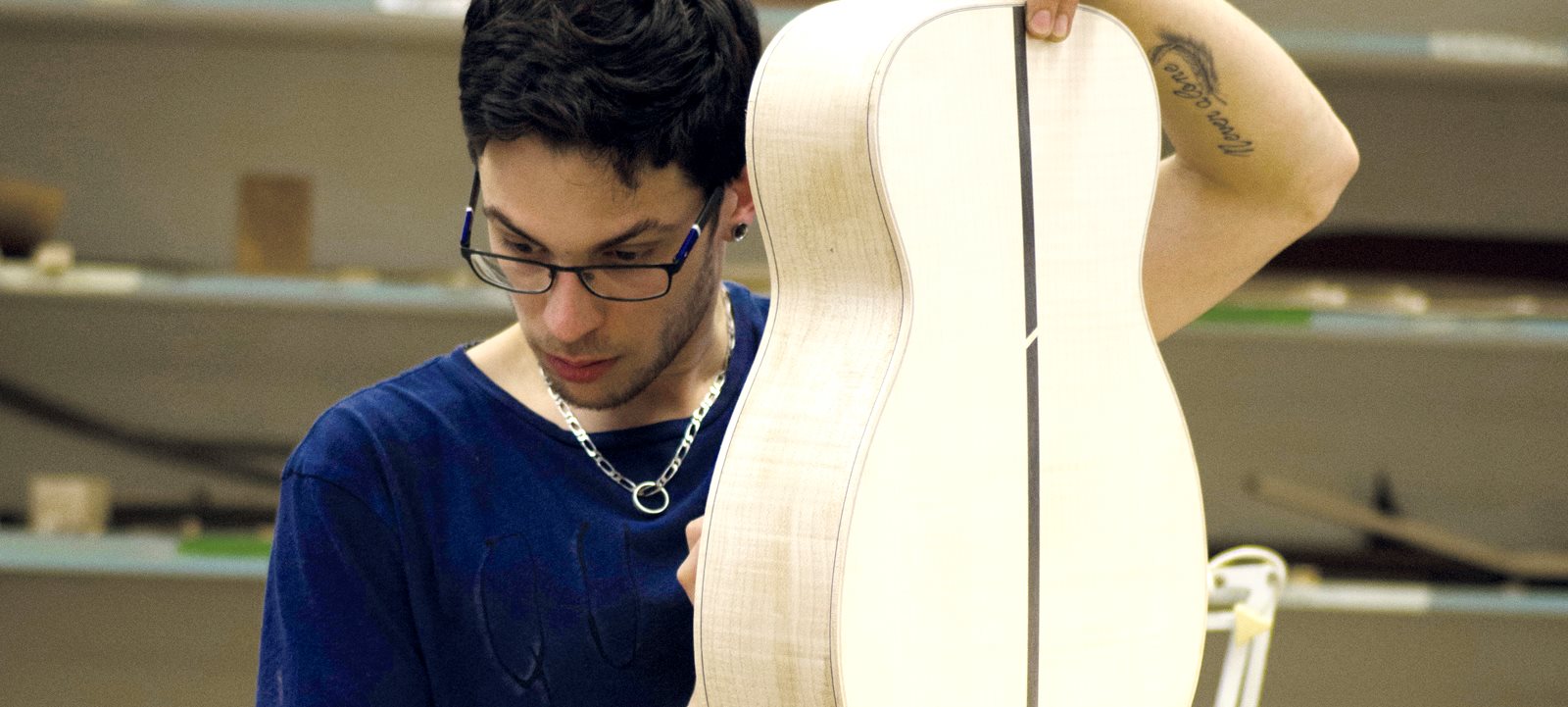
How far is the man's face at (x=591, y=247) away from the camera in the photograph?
3.09ft

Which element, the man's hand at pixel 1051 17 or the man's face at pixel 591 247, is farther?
the man's face at pixel 591 247

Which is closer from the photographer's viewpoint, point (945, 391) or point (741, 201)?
point (945, 391)

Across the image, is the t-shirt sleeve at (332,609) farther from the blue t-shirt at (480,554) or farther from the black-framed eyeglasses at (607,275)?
the black-framed eyeglasses at (607,275)

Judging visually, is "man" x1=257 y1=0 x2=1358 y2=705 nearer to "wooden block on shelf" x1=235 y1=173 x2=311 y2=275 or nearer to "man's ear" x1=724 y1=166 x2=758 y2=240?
"man's ear" x1=724 y1=166 x2=758 y2=240

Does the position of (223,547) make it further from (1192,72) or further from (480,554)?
(1192,72)

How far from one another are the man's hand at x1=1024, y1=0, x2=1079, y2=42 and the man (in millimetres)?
Result: 124

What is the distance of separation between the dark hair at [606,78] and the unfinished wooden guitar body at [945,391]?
17 centimetres

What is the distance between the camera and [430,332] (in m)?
2.41

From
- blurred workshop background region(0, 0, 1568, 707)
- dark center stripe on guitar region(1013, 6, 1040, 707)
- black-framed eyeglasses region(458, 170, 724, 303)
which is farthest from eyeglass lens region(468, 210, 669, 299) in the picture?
blurred workshop background region(0, 0, 1568, 707)

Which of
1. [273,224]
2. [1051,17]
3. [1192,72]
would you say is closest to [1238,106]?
[1192,72]

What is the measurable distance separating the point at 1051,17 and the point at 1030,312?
0.16m

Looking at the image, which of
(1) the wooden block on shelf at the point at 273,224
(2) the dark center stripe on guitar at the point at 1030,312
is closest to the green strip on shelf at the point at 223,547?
(1) the wooden block on shelf at the point at 273,224

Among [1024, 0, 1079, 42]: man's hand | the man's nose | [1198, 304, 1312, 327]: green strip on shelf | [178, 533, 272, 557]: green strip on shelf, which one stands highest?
[1024, 0, 1079, 42]: man's hand

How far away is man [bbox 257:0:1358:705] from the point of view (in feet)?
3.09
